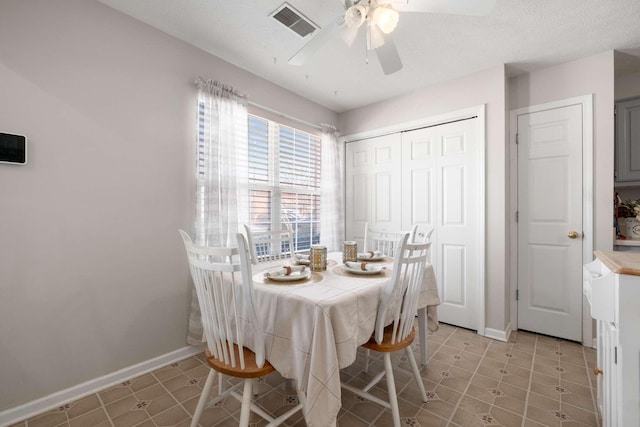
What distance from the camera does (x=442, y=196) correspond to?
3.06 metres

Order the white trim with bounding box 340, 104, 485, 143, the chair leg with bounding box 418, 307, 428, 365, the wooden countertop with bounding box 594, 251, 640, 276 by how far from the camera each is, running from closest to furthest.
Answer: the wooden countertop with bounding box 594, 251, 640, 276, the chair leg with bounding box 418, 307, 428, 365, the white trim with bounding box 340, 104, 485, 143

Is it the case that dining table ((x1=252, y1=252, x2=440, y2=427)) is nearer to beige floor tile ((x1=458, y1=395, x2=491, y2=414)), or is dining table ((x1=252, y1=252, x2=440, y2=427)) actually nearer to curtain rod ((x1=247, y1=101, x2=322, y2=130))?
beige floor tile ((x1=458, y1=395, x2=491, y2=414))

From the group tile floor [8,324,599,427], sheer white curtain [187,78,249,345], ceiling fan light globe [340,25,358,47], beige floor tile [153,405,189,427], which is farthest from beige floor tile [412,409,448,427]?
ceiling fan light globe [340,25,358,47]

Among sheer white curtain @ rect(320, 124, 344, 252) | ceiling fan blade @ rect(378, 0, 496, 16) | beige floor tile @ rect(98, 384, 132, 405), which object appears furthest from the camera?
sheer white curtain @ rect(320, 124, 344, 252)

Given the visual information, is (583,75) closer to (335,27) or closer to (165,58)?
(335,27)

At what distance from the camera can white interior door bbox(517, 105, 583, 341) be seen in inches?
100

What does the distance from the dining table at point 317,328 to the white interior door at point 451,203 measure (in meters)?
1.77

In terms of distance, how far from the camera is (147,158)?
2113 mm

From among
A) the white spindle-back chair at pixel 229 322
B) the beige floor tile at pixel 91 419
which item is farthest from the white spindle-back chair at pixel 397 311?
the beige floor tile at pixel 91 419

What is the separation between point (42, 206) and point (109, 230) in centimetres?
36

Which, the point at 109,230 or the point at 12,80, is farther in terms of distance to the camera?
the point at 109,230

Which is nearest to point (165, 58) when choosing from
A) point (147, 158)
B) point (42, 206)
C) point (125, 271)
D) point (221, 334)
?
point (147, 158)

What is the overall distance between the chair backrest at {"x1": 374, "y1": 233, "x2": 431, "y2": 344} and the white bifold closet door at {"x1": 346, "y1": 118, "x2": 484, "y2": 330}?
1.55 m

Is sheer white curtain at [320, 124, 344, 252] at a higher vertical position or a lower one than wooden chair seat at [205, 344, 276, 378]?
higher
